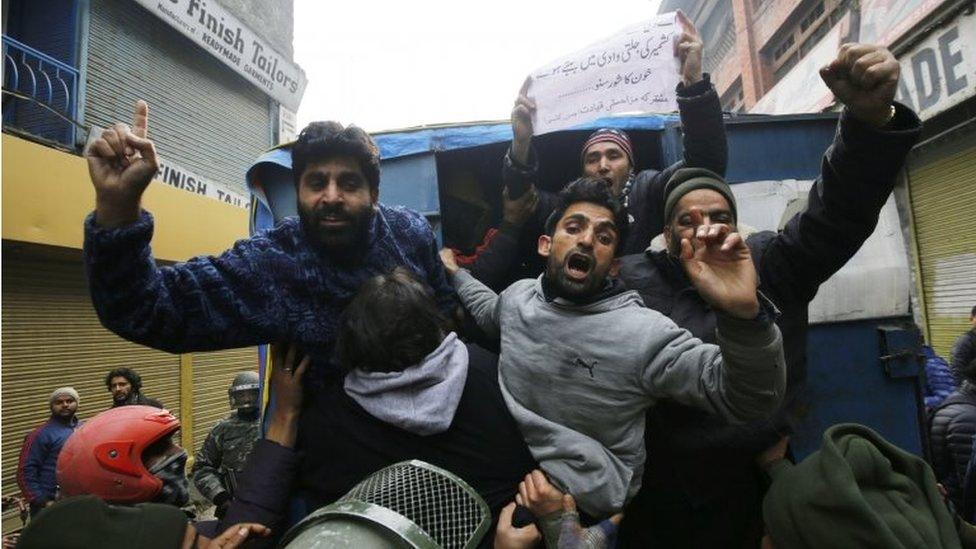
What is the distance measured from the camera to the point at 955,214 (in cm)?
693

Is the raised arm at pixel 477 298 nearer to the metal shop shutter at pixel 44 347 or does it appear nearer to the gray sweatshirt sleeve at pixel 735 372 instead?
the gray sweatshirt sleeve at pixel 735 372

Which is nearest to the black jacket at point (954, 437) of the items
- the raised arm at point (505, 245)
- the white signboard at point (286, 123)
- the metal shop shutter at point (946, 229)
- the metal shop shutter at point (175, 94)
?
the raised arm at point (505, 245)

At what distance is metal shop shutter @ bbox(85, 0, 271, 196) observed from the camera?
800cm

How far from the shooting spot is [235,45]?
1051 cm

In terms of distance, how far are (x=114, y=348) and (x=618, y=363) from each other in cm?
883

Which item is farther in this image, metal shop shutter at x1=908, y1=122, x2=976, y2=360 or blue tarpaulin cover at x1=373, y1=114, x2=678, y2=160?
metal shop shutter at x1=908, y1=122, x2=976, y2=360

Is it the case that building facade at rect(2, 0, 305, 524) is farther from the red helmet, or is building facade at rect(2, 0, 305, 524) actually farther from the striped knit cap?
the striped knit cap

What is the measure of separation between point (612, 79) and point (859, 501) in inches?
72.8

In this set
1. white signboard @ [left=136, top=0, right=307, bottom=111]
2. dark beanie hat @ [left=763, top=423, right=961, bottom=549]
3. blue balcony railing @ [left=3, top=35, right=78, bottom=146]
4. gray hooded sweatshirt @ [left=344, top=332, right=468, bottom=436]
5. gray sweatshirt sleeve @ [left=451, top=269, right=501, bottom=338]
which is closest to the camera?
dark beanie hat @ [left=763, top=423, right=961, bottom=549]

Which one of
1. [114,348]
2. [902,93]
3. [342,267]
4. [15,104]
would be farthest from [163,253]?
[902,93]

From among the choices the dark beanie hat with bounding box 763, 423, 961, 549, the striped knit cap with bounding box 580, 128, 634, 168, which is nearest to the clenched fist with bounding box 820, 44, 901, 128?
the dark beanie hat with bounding box 763, 423, 961, 549

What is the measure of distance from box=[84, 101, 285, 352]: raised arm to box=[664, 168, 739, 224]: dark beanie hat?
1.43 metres

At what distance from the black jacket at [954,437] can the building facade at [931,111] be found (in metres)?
4.67

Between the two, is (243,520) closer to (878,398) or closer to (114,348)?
(878,398)
